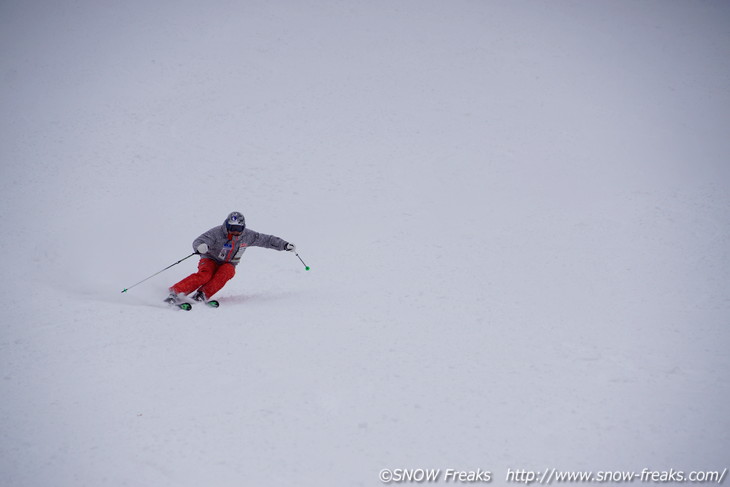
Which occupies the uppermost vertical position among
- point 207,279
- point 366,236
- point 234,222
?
point 234,222

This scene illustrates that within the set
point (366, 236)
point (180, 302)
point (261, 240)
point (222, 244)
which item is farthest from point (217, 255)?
point (366, 236)

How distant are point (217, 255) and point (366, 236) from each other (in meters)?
3.77

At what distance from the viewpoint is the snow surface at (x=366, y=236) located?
16.0ft

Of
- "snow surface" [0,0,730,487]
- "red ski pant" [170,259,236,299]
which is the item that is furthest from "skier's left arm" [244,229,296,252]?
"snow surface" [0,0,730,487]

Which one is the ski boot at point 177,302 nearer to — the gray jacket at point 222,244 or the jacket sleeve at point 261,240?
the gray jacket at point 222,244

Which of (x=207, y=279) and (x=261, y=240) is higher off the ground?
(x=261, y=240)

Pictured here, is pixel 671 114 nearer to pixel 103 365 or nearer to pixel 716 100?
pixel 716 100

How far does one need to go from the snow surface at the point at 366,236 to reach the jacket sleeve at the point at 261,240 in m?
0.84

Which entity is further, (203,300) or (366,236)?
(366,236)

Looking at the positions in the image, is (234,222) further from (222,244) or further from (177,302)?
(177,302)

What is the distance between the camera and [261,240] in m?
8.70

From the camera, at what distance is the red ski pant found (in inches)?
304

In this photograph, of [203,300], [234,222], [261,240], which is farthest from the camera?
[261,240]

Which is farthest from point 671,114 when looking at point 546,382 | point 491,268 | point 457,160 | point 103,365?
point 103,365
